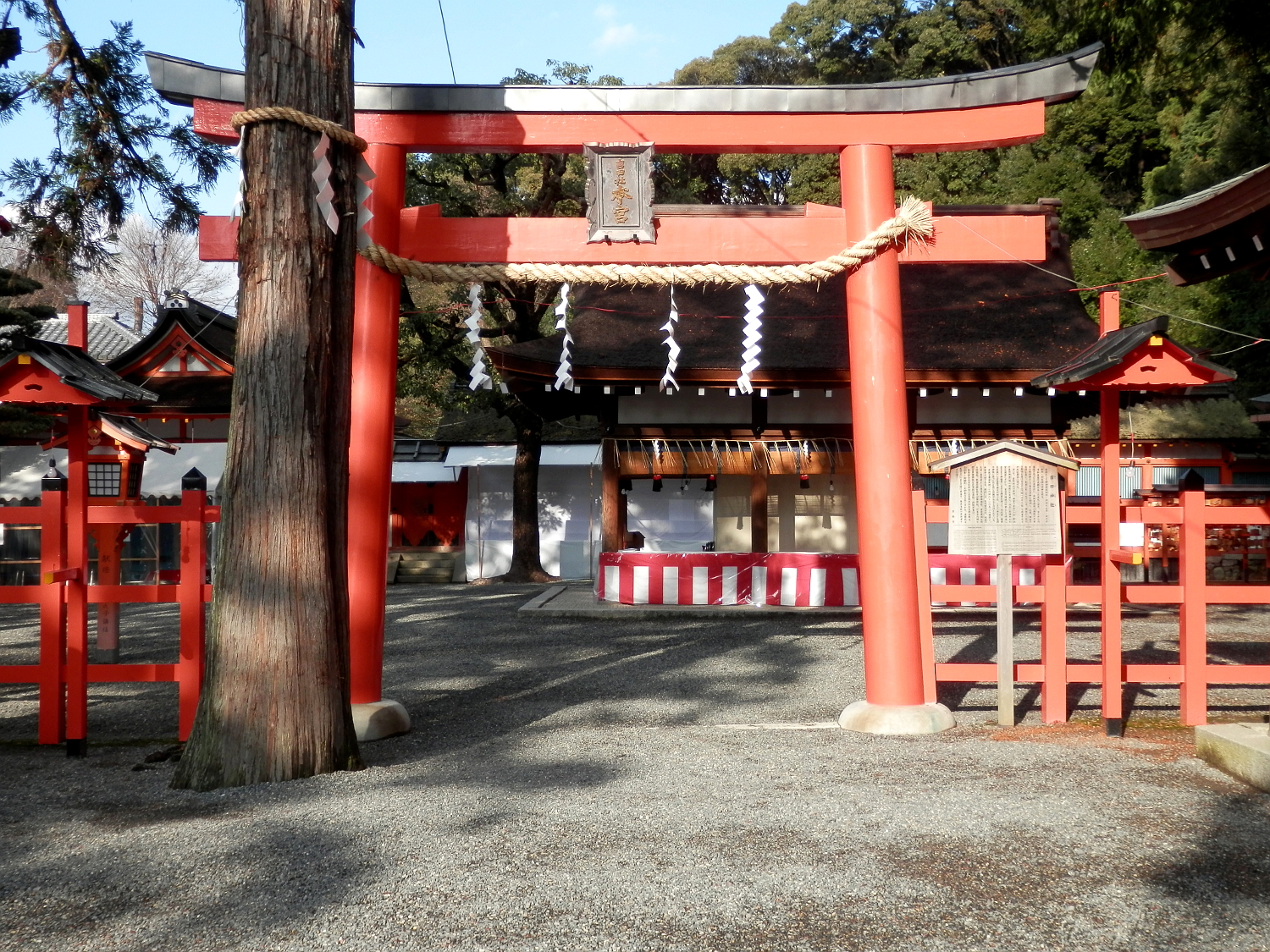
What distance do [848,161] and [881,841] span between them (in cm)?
398

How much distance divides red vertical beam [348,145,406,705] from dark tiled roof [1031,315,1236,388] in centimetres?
377

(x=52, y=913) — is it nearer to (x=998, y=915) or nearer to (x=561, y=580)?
(x=998, y=915)

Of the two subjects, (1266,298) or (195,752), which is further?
(1266,298)

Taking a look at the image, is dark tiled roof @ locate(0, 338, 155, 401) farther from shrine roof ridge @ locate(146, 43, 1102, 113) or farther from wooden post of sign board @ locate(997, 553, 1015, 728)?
wooden post of sign board @ locate(997, 553, 1015, 728)

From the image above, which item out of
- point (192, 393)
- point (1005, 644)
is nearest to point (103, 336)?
point (192, 393)

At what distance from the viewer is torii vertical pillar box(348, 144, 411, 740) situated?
19.1 feet

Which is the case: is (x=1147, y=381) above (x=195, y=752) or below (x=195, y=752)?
above

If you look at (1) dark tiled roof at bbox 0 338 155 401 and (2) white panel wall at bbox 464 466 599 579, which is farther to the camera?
(2) white panel wall at bbox 464 466 599 579

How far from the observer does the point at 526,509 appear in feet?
56.6

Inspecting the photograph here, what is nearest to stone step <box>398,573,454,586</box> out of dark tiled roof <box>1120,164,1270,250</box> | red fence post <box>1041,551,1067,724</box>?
red fence post <box>1041,551,1067,724</box>

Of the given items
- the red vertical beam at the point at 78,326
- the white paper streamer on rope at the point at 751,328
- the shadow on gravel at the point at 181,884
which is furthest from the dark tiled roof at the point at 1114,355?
the red vertical beam at the point at 78,326

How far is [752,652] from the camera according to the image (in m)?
8.94

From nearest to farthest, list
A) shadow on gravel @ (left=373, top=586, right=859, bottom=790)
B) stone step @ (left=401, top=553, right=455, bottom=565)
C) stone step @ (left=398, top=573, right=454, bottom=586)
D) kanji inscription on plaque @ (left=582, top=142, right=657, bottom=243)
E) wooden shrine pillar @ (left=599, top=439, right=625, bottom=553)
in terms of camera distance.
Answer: shadow on gravel @ (left=373, top=586, right=859, bottom=790) < kanji inscription on plaque @ (left=582, top=142, right=657, bottom=243) < wooden shrine pillar @ (left=599, top=439, right=625, bottom=553) < stone step @ (left=398, top=573, right=454, bottom=586) < stone step @ (left=401, top=553, right=455, bottom=565)

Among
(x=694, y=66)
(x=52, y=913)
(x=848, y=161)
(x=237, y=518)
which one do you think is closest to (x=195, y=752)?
(x=237, y=518)
